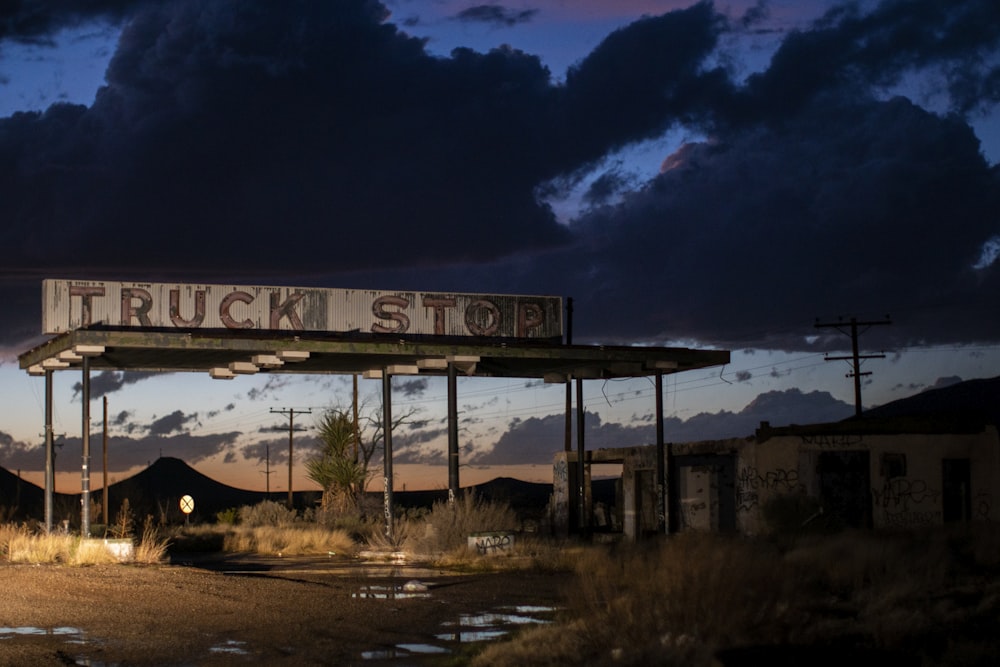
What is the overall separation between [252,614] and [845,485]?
2534cm

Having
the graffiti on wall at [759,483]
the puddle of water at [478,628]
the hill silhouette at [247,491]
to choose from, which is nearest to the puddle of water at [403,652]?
the puddle of water at [478,628]

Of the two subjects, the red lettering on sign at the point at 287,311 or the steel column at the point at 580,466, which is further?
the steel column at the point at 580,466

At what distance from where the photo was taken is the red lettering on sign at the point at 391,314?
29.7 meters

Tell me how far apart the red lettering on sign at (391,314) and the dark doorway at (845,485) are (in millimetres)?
12394

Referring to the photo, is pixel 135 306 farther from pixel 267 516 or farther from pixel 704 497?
pixel 267 516

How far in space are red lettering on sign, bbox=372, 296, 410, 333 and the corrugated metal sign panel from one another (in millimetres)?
23

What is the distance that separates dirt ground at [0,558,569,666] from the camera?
42.6ft

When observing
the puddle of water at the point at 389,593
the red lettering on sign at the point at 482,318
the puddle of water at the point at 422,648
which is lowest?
the puddle of water at the point at 389,593

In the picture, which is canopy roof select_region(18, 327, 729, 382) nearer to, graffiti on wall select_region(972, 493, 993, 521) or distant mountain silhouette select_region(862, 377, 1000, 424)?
graffiti on wall select_region(972, 493, 993, 521)

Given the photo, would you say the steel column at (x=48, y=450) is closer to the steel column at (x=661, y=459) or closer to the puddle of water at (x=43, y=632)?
the puddle of water at (x=43, y=632)

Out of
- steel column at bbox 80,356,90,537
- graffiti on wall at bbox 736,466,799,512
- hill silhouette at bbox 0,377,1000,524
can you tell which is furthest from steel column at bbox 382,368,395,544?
hill silhouette at bbox 0,377,1000,524

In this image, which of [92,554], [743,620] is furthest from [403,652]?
[92,554]

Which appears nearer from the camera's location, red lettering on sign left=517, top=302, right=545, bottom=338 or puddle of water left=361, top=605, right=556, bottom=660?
puddle of water left=361, top=605, right=556, bottom=660

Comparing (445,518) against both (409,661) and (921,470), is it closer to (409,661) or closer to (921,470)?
(921,470)
